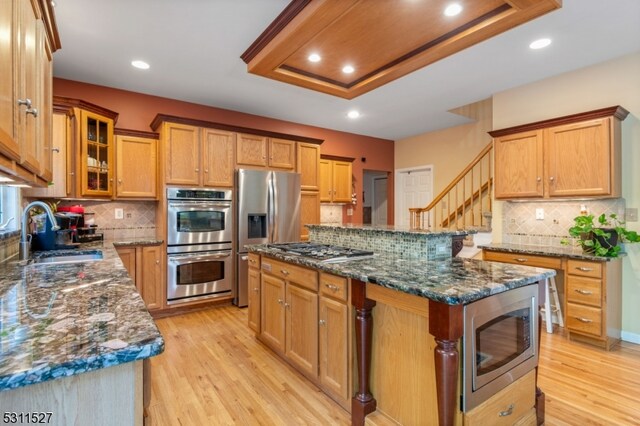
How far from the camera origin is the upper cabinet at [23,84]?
41.6 inches

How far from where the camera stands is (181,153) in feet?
12.9

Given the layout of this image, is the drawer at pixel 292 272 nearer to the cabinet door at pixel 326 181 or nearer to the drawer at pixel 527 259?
the drawer at pixel 527 259

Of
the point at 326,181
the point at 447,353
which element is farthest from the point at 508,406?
the point at 326,181

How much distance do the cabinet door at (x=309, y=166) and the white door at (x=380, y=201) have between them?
286 centimetres

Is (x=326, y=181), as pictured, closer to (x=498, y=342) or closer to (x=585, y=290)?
(x=585, y=290)

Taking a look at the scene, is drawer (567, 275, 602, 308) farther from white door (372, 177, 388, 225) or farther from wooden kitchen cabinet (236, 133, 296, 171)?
white door (372, 177, 388, 225)

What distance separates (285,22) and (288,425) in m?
2.70

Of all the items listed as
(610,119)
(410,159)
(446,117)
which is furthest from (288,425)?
(410,159)

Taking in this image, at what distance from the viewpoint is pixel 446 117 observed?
529cm

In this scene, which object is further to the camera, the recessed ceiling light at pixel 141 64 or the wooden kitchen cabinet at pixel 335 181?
the wooden kitchen cabinet at pixel 335 181

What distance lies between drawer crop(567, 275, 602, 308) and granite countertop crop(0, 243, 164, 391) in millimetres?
3565

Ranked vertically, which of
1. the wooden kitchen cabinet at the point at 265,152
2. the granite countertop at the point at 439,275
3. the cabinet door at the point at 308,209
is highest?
the wooden kitchen cabinet at the point at 265,152

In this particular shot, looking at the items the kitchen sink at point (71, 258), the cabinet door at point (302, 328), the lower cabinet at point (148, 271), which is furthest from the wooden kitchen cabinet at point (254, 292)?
the lower cabinet at point (148, 271)

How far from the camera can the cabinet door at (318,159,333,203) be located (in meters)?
5.65
